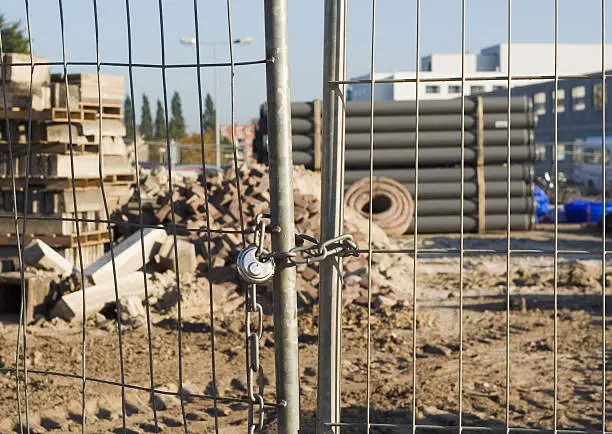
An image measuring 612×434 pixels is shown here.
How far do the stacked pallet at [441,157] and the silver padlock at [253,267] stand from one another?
48.5ft

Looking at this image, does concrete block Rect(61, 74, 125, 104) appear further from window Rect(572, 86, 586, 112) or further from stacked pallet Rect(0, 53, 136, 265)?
window Rect(572, 86, 586, 112)

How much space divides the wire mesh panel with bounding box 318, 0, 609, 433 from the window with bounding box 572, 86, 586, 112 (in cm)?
1663

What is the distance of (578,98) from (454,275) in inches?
1389

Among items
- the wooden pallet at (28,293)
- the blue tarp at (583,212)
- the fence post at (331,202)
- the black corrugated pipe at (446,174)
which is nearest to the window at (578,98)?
the blue tarp at (583,212)

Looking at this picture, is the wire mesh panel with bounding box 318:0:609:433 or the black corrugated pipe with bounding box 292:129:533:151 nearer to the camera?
the wire mesh panel with bounding box 318:0:609:433

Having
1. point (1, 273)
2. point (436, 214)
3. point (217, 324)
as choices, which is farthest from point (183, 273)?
point (436, 214)

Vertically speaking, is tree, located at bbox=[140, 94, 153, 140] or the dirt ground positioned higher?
tree, located at bbox=[140, 94, 153, 140]

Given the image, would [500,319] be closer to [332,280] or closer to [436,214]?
[332,280]

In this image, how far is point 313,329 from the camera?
8.84 m

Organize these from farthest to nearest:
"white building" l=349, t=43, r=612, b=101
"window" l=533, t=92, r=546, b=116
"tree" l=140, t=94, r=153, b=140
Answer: "tree" l=140, t=94, r=153, b=140, "white building" l=349, t=43, r=612, b=101, "window" l=533, t=92, r=546, b=116

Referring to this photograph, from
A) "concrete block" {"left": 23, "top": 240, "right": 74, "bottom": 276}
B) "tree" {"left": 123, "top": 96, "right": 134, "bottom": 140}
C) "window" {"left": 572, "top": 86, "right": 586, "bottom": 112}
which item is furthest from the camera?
"window" {"left": 572, "top": 86, "right": 586, "bottom": 112}

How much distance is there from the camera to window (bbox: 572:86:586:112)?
43441 millimetres

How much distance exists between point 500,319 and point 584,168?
24612 mm

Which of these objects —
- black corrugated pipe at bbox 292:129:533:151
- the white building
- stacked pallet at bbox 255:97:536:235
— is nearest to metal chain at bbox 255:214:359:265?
stacked pallet at bbox 255:97:536:235
